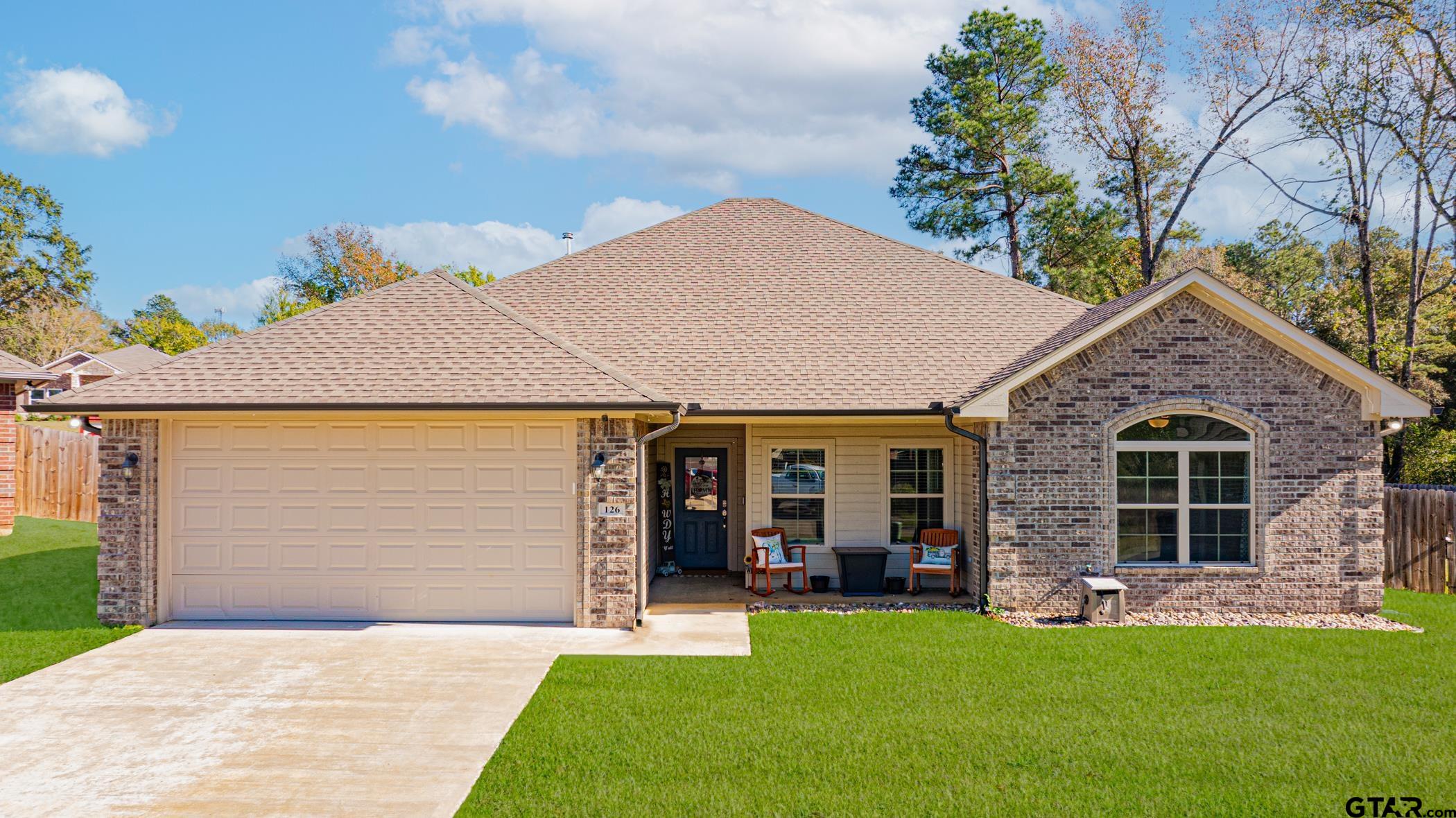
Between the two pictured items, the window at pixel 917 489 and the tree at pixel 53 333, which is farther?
the tree at pixel 53 333

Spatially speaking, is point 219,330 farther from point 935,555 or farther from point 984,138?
point 935,555

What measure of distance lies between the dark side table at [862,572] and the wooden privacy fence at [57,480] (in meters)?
17.9

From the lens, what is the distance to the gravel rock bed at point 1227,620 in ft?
33.1

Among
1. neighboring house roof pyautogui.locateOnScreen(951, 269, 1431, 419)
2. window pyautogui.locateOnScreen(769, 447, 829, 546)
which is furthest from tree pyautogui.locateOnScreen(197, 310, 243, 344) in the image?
neighboring house roof pyautogui.locateOnScreen(951, 269, 1431, 419)

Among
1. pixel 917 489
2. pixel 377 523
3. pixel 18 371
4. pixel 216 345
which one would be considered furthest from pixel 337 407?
pixel 18 371

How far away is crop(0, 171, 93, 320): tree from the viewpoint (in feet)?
104

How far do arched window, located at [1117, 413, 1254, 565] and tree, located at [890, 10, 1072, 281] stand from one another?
Result: 16535 millimetres

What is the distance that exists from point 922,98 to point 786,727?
82.6ft

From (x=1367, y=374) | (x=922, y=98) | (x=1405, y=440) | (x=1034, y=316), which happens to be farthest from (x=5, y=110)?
(x=1405, y=440)

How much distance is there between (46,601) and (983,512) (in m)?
12.4

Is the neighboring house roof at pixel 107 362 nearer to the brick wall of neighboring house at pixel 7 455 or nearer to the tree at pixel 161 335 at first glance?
the tree at pixel 161 335

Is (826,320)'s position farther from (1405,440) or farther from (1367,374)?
(1405,440)

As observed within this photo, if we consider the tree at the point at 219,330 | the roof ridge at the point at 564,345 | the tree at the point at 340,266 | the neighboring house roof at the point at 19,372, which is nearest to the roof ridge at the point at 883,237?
the roof ridge at the point at 564,345

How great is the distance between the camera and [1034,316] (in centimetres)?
1395
